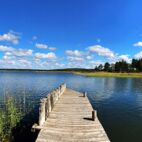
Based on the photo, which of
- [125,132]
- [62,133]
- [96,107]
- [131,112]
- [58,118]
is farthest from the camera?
[96,107]

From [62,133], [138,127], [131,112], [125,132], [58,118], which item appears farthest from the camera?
[131,112]

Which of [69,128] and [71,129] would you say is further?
[69,128]

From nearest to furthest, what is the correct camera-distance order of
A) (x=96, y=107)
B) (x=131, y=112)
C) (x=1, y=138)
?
(x=1, y=138) → (x=131, y=112) → (x=96, y=107)

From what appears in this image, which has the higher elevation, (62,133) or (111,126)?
(62,133)

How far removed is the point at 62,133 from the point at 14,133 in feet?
16.7

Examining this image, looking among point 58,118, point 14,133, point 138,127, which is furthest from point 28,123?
point 138,127

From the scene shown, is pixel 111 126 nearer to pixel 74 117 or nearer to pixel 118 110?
pixel 74 117

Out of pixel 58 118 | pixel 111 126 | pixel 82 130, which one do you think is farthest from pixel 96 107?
pixel 82 130

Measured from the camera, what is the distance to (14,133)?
15.3m

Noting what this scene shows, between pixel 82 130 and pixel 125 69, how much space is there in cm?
13916

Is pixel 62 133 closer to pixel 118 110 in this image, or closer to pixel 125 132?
pixel 125 132

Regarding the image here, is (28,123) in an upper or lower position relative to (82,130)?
lower

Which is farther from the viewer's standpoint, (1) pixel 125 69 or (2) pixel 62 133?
(1) pixel 125 69

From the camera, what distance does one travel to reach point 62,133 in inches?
462
